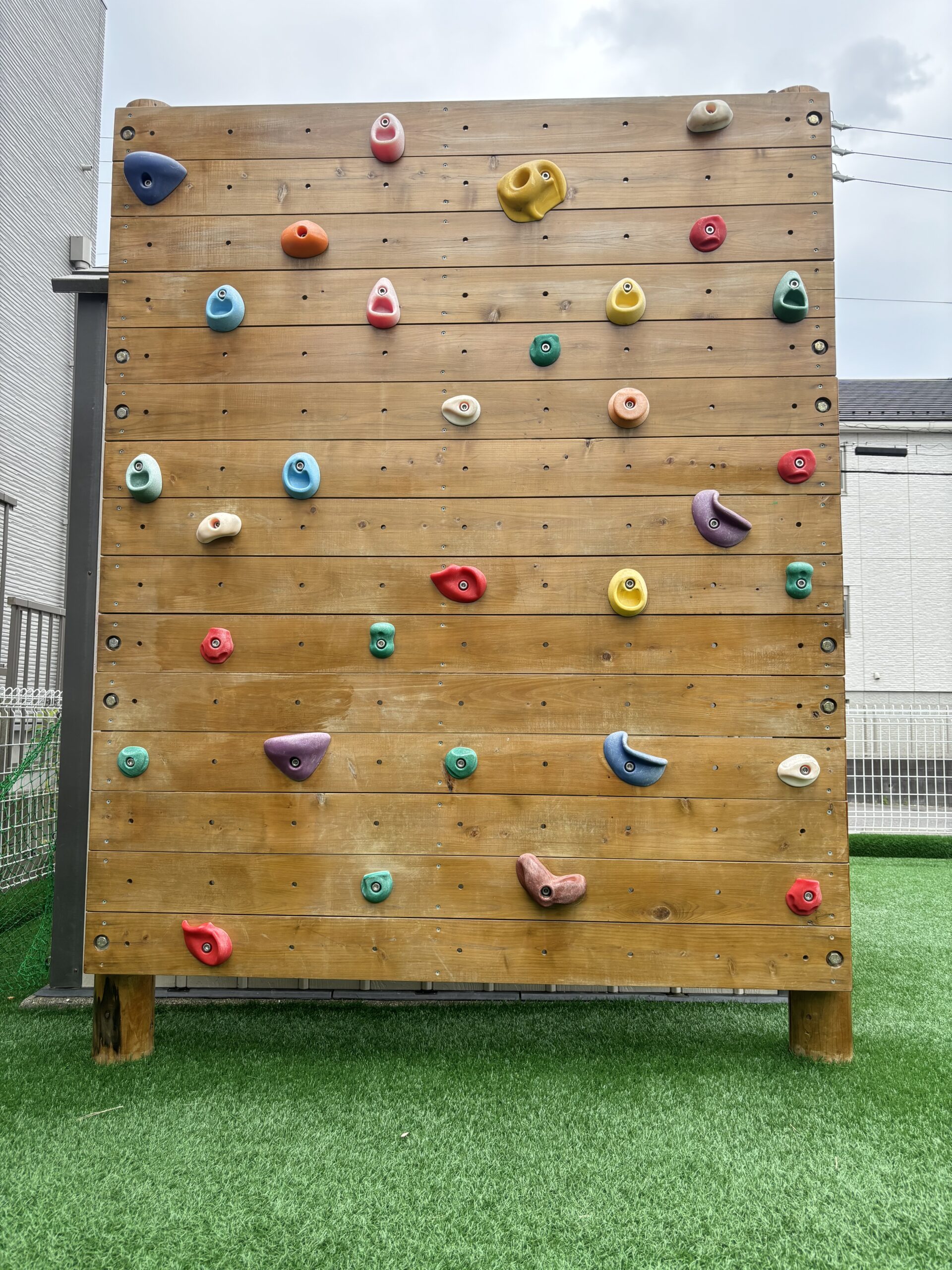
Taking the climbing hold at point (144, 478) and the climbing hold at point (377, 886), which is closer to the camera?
the climbing hold at point (377, 886)

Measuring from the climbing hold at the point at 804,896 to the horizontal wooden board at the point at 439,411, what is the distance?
5.00ft

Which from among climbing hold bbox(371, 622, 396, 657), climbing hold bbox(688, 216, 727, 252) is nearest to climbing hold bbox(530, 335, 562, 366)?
climbing hold bbox(688, 216, 727, 252)

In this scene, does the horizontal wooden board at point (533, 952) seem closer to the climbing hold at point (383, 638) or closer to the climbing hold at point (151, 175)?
the climbing hold at point (383, 638)

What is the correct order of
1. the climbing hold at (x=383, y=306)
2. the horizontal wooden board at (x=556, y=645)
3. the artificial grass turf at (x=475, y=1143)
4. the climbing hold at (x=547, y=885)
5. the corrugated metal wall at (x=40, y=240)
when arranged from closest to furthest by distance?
the artificial grass turf at (x=475, y=1143) → the climbing hold at (x=547, y=885) → the horizontal wooden board at (x=556, y=645) → the climbing hold at (x=383, y=306) → the corrugated metal wall at (x=40, y=240)

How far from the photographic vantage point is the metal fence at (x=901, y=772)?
8.65 meters

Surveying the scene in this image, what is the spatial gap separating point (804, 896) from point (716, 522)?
4.18 ft

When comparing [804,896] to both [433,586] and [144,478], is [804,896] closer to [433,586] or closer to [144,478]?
[433,586]

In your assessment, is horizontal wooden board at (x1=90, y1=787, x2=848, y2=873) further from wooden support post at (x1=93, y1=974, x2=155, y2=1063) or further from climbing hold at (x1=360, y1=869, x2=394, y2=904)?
wooden support post at (x1=93, y1=974, x2=155, y2=1063)

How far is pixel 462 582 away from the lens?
8.87ft

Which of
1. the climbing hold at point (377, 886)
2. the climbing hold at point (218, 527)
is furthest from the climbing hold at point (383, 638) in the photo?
the climbing hold at point (377, 886)

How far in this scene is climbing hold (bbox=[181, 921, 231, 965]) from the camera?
2666 mm

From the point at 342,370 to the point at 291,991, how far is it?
8.57 feet

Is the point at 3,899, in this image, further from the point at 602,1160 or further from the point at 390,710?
the point at 602,1160

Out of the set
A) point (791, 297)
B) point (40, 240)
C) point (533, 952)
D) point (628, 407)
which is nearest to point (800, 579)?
point (628, 407)
